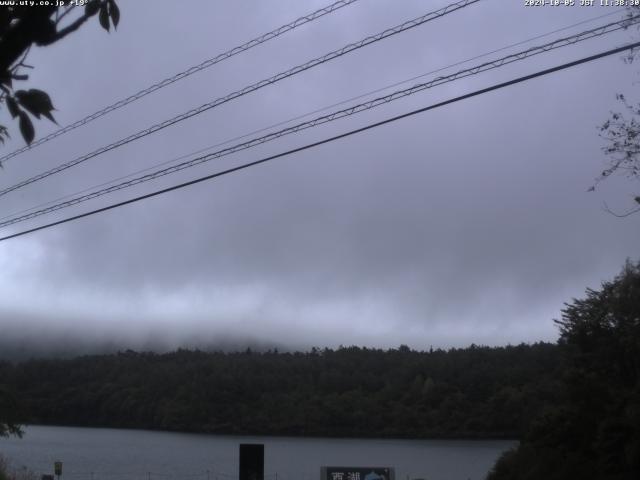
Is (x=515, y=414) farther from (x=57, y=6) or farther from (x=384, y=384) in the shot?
(x=57, y=6)

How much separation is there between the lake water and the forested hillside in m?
1.84

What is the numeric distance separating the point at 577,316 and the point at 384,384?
143 feet

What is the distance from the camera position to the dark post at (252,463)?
20300 mm

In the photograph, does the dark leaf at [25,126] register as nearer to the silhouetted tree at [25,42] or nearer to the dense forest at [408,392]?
the silhouetted tree at [25,42]

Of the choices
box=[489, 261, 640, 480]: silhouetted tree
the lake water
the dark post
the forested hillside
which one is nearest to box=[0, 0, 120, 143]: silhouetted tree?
the dark post

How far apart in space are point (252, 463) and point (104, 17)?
17779 mm

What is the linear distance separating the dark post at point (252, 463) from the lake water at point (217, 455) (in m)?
18.3

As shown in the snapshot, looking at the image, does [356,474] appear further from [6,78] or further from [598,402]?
[6,78]

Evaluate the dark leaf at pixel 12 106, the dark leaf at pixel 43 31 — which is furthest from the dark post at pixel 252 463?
the dark leaf at pixel 43 31

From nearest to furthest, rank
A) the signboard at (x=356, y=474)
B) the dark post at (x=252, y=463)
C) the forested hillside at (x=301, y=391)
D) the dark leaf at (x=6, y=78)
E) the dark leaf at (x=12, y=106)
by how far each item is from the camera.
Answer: the dark leaf at (x=6, y=78) → the dark leaf at (x=12, y=106) → the dark post at (x=252, y=463) → the signboard at (x=356, y=474) → the forested hillside at (x=301, y=391)

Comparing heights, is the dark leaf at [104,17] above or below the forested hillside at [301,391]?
below

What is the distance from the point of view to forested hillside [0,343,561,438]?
5294cm

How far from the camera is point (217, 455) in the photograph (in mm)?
55938

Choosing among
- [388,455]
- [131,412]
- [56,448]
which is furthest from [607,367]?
[131,412]
